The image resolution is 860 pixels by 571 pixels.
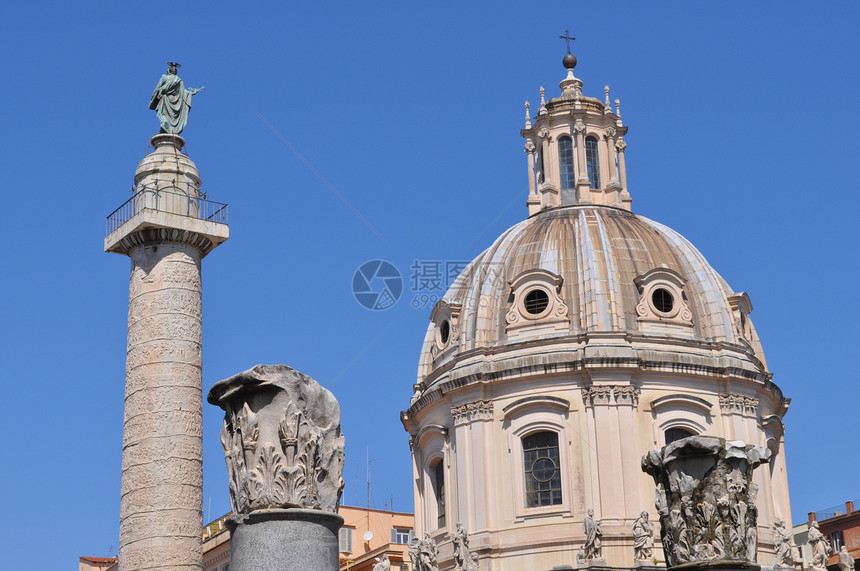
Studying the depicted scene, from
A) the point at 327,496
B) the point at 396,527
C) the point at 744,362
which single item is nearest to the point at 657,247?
the point at 744,362

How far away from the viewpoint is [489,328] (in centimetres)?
4928

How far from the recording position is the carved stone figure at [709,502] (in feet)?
45.7

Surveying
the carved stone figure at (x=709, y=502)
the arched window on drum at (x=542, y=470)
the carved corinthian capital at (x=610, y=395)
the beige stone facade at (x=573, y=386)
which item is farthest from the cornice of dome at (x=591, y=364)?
the carved stone figure at (x=709, y=502)

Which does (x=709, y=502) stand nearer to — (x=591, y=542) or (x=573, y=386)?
(x=591, y=542)

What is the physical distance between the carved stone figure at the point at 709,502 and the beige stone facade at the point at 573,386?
3079 centimetres

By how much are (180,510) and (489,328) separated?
869 inches

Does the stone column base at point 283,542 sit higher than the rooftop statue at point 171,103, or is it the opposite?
the rooftop statue at point 171,103

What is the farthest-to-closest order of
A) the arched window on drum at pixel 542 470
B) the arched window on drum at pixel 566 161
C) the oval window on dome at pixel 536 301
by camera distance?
the arched window on drum at pixel 566 161
the oval window on dome at pixel 536 301
the arched window on drum at pixel 542 470

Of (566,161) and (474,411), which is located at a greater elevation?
(566,161)

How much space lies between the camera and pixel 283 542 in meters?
11.2

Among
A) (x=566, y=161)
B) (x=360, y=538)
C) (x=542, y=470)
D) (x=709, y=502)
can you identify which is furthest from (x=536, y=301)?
(x=709, y=502)

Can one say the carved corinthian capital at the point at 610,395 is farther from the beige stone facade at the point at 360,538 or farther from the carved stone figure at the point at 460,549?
the beige stone facade at the point at 360,538

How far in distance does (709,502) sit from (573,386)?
109 feet

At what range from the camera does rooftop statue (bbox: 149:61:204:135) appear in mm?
33469
